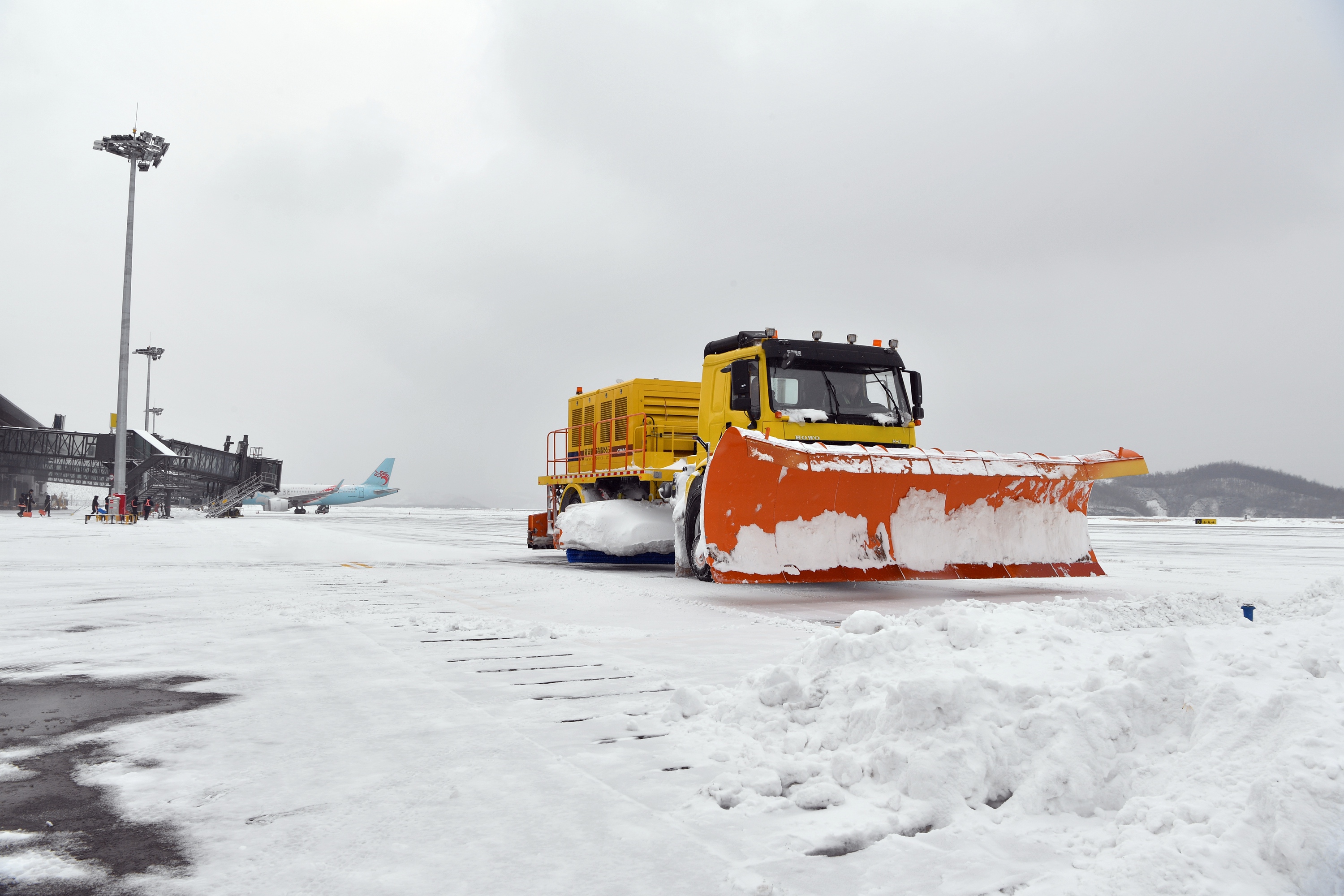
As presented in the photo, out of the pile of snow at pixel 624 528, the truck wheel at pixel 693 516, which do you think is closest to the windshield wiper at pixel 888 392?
the truck wheel at pixel 693 516

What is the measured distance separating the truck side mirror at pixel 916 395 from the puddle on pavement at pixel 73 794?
897cm

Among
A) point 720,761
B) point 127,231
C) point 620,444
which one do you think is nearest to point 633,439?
point 620,444

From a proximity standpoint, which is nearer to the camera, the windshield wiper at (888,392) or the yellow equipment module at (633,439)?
the windshield wiper at (888,392)

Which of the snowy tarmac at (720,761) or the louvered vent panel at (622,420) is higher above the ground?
the louvered vent panel at (622,420)

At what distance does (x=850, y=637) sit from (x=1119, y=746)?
4.51 feet

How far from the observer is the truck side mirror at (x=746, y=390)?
10.5 metres

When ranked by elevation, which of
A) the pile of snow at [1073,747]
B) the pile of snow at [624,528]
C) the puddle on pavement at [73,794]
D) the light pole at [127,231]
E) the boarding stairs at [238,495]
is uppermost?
the light pole at [127,231]

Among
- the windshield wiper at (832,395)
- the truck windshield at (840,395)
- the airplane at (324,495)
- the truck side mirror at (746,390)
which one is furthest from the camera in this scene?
the airplane at (324,495)

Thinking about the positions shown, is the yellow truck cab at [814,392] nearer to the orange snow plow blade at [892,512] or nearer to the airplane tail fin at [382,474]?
the orange snow plow blade at [892,512]

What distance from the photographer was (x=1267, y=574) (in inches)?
525

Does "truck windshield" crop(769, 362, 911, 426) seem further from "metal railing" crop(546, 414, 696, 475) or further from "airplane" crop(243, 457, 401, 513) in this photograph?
"airplane" crop(243, 457, 401, 513)

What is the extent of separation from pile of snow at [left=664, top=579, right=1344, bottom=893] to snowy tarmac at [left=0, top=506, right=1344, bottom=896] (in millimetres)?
10

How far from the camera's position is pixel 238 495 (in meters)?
52.6

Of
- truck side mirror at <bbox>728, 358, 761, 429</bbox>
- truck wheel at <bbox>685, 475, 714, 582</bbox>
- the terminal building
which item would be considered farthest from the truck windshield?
the terminal building
